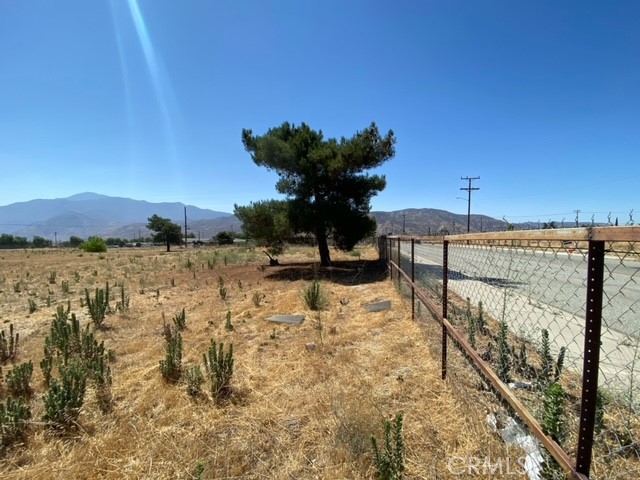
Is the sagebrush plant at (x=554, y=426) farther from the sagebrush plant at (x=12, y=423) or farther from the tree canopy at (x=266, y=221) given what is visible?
the tree canopy at (x=266, y=221)

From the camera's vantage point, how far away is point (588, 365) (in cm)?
137

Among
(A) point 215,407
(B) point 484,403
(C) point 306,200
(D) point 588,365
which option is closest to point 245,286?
(C) point 306,200

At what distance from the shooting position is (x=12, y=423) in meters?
2.83

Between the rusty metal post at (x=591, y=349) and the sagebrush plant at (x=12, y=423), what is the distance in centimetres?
383

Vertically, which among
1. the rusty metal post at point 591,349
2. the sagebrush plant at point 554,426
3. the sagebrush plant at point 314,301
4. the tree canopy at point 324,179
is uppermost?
the tree canopy at point 324,179

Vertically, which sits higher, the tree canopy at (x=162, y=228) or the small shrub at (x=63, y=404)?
the tree canopy at (x=162, y=228)

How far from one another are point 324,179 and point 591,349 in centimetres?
1373

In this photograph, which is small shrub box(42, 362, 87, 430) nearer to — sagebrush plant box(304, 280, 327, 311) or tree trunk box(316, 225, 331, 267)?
sagebrush plant box(304, 280, 327, 311)

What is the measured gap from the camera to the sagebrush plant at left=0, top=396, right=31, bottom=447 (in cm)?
278

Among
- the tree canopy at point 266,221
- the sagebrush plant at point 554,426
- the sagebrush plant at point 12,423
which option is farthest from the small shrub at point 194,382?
the tree canopy at point 266,221

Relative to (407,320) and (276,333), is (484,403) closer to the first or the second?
(407,320)

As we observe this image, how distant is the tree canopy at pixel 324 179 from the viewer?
13875 millimetres

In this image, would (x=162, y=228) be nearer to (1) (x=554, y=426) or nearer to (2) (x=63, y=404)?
(2) (x=63, y=404)

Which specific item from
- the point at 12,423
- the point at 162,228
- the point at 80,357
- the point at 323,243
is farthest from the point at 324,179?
the point at 162,228
